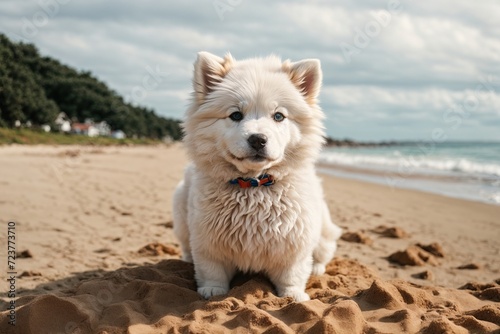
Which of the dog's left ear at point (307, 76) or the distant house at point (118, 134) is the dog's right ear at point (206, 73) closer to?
the dog's left ear at point (307, 76)

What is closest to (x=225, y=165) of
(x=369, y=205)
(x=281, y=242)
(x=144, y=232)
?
(x=281, y=242)

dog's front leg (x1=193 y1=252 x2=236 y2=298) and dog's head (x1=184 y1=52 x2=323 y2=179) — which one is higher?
dog's head (x1=184 y1=52 x2=323 y2=179)

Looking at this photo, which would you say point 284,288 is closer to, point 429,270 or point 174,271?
point 174,271

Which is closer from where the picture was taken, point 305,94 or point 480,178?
point 305,94

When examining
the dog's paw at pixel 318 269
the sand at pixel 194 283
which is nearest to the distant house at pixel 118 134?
the sand at pixel 194 283

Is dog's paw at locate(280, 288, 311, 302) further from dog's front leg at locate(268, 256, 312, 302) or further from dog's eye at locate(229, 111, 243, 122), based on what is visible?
dog's eye at locate(229, 111, 243, 122)

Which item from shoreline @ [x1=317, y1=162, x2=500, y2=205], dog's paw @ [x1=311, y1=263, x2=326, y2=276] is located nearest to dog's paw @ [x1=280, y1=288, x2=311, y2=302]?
dog's paw @ [x1=311, y1=263, x2=326, y2=276]

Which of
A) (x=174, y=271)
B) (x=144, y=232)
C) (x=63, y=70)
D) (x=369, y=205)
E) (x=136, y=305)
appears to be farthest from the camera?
(x=63, y=70)

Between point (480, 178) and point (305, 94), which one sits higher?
point (305, 94)

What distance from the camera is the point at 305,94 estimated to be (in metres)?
4.20

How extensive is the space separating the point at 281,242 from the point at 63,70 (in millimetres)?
68216

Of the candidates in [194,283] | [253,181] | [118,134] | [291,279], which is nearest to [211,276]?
[194,283]

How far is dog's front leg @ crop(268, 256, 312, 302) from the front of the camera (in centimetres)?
406

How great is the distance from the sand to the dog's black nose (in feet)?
3.89
